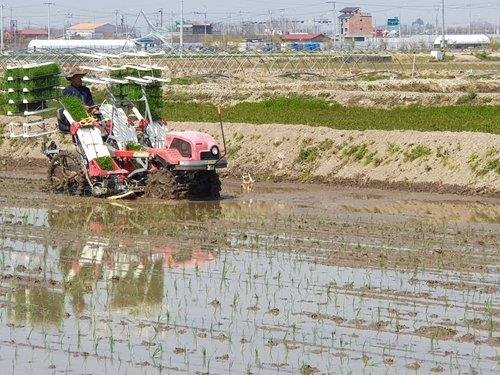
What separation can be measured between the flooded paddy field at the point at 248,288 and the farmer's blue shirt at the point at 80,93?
81.3 inches

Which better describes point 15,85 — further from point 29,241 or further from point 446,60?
point 446,60

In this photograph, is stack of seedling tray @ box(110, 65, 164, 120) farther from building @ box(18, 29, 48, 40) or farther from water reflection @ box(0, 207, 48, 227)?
building @ box(18, 29, 48, 40)

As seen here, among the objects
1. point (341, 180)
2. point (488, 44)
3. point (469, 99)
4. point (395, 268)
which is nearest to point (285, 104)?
point (469, 99)

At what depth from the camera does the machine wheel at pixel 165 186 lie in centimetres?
1928

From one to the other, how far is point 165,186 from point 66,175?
2.04 m

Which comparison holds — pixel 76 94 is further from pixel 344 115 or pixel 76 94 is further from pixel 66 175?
pixel 344 115

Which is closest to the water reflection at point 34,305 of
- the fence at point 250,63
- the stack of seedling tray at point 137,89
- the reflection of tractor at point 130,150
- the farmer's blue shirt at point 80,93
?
the reflection of tractor at point 130,150

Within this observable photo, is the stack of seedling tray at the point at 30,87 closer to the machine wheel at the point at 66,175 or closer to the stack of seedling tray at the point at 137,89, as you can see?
the machine wheel at the point at 66,175

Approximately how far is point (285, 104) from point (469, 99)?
4.96 m

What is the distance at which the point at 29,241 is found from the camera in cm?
1558

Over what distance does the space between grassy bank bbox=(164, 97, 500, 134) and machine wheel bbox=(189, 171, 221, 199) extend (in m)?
6.10

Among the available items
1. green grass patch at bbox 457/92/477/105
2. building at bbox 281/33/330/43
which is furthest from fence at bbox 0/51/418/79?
building at bbox 281/33/330/43

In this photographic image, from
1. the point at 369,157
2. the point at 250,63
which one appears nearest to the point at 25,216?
the point at 369,157

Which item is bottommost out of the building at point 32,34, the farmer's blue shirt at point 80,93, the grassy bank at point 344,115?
the grassy bank at point 344,115
